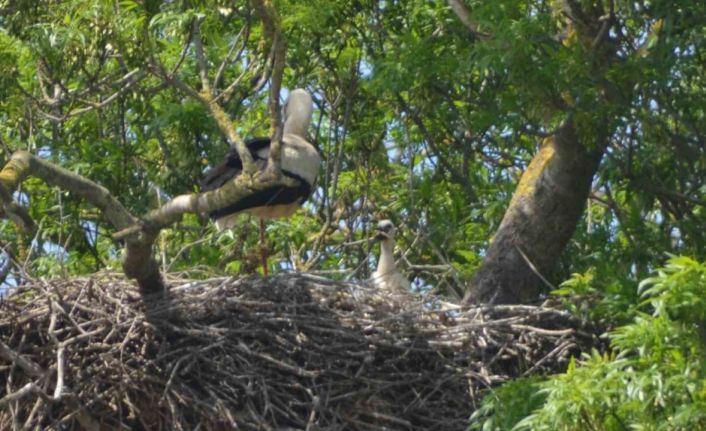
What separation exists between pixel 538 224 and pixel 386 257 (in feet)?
4.42

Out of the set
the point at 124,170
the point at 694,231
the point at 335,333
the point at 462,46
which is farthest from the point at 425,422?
the point at 124,170

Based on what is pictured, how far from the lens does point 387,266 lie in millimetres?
12547

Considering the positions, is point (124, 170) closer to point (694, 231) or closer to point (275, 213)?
point (275, 213)

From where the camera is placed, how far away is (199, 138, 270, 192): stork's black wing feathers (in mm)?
11312

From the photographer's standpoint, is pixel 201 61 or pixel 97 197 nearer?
pixel 97 197

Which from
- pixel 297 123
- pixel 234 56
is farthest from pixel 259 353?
pixel 234 56

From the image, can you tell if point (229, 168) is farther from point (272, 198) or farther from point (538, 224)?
point (538, 224)

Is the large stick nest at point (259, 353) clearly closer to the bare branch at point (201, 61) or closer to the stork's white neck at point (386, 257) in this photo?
the bare branch at point (201, 61)

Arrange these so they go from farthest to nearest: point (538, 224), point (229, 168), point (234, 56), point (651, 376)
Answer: point (234, 56) < point (538, 224) < point (229, 168) < point (651, 376)

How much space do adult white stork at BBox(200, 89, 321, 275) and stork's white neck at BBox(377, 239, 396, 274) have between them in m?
0.70

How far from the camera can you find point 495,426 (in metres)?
9.35

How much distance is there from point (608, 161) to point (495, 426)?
266 cm

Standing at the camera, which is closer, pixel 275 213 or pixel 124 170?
pixel 275 213

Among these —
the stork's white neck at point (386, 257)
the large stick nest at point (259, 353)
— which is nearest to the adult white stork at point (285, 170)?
the stork's white neck at point (386, 257)
